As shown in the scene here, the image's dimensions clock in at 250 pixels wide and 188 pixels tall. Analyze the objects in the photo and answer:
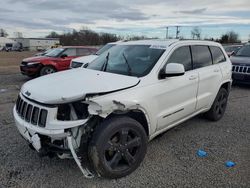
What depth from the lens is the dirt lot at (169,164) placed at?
9.29 ft

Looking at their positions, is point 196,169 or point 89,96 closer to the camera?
point 89,96

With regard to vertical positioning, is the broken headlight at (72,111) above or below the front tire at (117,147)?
above

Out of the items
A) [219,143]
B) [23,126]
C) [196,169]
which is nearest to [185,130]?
[219,143]

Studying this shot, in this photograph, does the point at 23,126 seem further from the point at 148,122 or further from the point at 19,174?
the point at 148,122

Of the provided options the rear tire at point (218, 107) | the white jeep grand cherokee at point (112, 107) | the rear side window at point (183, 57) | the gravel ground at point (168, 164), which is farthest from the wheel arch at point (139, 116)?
the rear tire at point (218, 107)

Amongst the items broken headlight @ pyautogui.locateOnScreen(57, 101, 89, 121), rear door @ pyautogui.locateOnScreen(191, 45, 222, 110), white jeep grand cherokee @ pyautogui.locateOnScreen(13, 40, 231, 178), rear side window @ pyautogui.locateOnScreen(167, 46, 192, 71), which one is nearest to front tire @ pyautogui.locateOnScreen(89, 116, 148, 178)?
white jeep grand cherokee @ pyautogui.locateOnScreen(13, 40, 231, 178)

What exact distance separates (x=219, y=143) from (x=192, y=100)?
2.93 ft

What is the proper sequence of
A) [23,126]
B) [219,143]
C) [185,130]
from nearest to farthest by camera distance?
[23,126] → [219,143] → [185,130]

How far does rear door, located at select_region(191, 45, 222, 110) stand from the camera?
13.6 ft

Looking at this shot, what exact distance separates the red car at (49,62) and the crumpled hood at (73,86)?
7368mm

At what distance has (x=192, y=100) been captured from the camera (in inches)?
156

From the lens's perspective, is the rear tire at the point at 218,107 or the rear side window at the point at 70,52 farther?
the rear side window at the point at 70,52

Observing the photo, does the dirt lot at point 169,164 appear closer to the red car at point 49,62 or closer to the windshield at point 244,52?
the windshield at point 244,52

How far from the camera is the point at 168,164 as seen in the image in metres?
3.24
